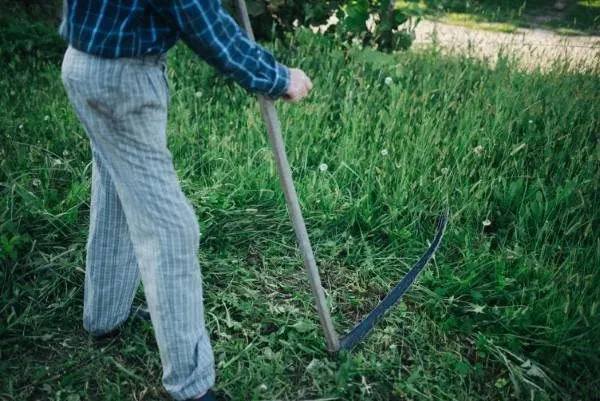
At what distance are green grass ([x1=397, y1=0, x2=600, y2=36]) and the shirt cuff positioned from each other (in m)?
4.23

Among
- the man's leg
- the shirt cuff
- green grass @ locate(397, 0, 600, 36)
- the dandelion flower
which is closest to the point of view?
the shirt cuff

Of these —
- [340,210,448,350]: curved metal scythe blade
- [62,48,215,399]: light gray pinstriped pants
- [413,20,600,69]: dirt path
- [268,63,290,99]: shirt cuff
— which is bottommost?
[340,210,448,350]: curved metal scythe blade

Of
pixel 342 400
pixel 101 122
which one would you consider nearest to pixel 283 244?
pixel 342 400

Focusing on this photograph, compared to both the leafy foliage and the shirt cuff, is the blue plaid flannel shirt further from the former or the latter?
the leafy foliage

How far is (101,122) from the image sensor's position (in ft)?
5.03

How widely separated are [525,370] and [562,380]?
128 mm

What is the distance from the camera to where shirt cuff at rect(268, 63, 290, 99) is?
1.59 meters

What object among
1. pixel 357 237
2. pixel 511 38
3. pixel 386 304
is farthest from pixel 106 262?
pixel 511 38

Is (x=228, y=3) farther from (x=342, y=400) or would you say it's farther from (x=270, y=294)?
(x=342, y=400)

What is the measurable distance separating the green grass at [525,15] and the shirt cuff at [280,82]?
4225 mm

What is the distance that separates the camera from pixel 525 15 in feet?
21.3

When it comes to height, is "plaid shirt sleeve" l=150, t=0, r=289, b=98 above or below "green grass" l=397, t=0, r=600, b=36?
above

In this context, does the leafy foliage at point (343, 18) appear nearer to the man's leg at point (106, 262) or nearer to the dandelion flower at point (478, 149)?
the dandelion flower at point (478, 149)

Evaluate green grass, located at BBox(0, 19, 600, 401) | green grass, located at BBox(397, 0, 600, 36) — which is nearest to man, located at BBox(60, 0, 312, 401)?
green grass, located at BBox(0, 19, 600, 401)
